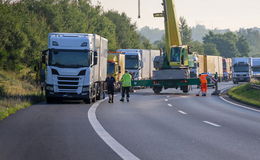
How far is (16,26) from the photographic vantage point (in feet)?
141

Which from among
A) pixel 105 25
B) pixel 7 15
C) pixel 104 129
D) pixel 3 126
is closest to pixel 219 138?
pixel 104 129

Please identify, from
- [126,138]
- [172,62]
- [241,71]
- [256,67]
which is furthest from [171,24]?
[256,67]

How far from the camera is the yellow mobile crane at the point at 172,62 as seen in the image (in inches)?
1522

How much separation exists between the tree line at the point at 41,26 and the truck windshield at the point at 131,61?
23.1 ft

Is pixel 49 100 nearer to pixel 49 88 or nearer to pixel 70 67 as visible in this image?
pixel 49 88

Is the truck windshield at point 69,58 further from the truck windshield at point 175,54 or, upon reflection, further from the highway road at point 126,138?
the truck windshield at point 175,54

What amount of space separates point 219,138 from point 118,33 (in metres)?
91.2

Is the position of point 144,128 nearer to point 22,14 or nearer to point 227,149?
point 227,149

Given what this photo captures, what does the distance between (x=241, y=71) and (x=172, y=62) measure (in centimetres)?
2904

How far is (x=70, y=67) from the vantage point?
26.3m

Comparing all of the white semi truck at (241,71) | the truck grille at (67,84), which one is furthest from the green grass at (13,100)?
the white semi truck at (241,71)

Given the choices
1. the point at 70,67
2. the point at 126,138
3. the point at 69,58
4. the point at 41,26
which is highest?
the point at 41,26

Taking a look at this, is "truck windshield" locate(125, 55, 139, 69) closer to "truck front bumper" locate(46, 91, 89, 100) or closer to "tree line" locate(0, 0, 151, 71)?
"tree line" locate(0, 0, 151, 71)

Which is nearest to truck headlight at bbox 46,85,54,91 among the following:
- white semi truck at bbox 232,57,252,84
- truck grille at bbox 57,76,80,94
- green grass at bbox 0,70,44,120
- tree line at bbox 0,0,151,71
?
truck grille at bbox 57,76,80,94
